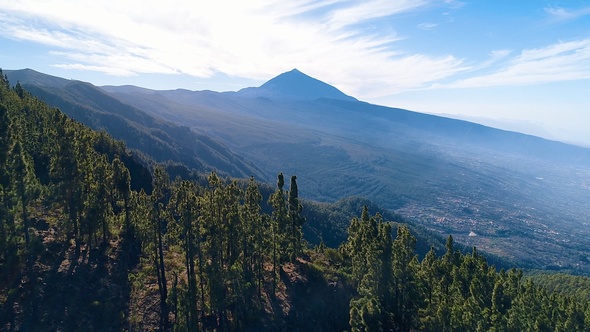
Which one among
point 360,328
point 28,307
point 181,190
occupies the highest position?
point 181,190

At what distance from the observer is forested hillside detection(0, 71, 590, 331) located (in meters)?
37.0

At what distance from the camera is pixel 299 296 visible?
50.0m

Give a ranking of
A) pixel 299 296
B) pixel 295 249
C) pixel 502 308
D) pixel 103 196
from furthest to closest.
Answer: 1. pixel 295 249
2. pixel 299 296
3. pixel 103 196
4. pixel 502 308

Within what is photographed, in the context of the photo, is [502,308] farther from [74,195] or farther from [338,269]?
[74,195]

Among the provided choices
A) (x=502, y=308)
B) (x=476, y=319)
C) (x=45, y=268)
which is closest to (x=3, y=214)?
(x=45, y=268)

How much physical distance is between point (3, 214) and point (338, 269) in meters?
41.8

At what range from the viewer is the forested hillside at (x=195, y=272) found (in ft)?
121

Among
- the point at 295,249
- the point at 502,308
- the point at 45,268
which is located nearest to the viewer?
the point at 45,268

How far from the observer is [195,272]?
156 ft

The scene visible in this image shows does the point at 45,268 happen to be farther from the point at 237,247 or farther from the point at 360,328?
the point at 360,328

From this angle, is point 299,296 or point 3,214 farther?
point 299,296

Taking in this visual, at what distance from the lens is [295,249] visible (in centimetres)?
5647

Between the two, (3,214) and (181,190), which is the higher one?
(181,190)

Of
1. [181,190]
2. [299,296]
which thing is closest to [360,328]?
[299,296]
